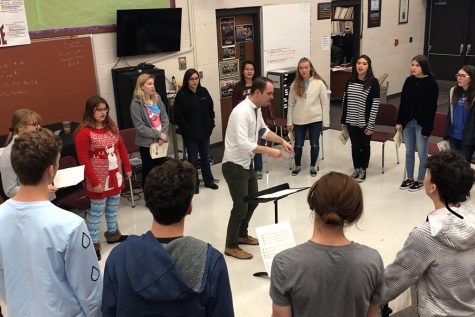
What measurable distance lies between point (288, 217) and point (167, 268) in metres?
3.62

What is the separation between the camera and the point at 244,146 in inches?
151

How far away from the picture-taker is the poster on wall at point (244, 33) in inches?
301

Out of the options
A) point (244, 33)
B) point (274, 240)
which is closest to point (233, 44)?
point (244, 33)

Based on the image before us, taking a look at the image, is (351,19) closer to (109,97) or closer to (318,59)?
(318,59)

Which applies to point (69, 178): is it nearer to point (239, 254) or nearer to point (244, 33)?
point (239, 254)

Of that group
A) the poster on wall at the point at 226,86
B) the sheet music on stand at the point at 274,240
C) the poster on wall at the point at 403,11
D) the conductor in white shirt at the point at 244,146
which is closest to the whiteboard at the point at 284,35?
the poster on wall at the point at 226,86

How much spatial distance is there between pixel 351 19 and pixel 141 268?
9.39 meters

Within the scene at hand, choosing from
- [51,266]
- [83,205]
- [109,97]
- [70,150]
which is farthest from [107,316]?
[109,97]

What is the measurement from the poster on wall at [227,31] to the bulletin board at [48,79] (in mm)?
2265

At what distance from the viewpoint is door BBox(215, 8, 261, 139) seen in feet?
24.4

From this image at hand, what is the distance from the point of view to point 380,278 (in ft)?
5.98

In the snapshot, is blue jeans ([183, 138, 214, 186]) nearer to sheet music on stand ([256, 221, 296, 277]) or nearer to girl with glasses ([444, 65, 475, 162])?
sheet music on stand ([256, 221, 296, 277])

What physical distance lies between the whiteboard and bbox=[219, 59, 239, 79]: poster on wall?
1.64 feet

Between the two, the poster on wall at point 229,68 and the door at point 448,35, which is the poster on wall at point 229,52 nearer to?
the poster on wall at point 229,68
